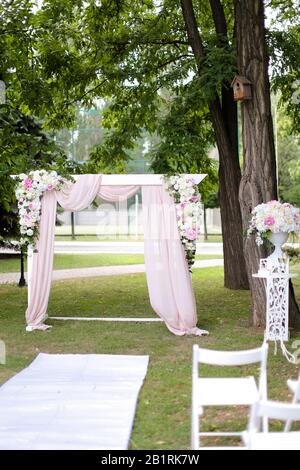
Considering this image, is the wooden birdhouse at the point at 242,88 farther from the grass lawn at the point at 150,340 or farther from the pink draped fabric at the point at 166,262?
the grass lawn at the point at 150,340

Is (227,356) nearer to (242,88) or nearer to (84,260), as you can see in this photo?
(242,88)

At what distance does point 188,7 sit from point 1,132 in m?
4.59

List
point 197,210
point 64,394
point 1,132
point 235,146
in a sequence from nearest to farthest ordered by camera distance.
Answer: point 64,394 < point 197,210 < point 1,132 < point 235,146

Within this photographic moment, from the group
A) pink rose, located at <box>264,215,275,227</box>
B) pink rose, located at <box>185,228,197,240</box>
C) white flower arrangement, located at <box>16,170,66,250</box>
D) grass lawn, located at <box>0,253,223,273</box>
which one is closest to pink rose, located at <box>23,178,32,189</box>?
white flower arrangement, located at <box>16,170,66,250</box>

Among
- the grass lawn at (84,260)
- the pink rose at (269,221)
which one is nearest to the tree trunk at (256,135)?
the pink rose at (269,221)

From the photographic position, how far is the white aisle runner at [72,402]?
5.41 meters

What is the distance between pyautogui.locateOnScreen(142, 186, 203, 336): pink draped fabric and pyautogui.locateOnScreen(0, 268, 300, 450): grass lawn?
47 centimetres

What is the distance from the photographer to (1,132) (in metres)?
12.4

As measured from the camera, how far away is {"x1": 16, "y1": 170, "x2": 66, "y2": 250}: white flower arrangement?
10703 mm

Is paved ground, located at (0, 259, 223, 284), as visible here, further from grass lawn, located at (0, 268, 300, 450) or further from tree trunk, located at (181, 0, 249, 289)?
tree trunk, located at (181, 0, 249, 289)

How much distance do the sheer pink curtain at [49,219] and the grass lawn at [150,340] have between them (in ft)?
1.34
